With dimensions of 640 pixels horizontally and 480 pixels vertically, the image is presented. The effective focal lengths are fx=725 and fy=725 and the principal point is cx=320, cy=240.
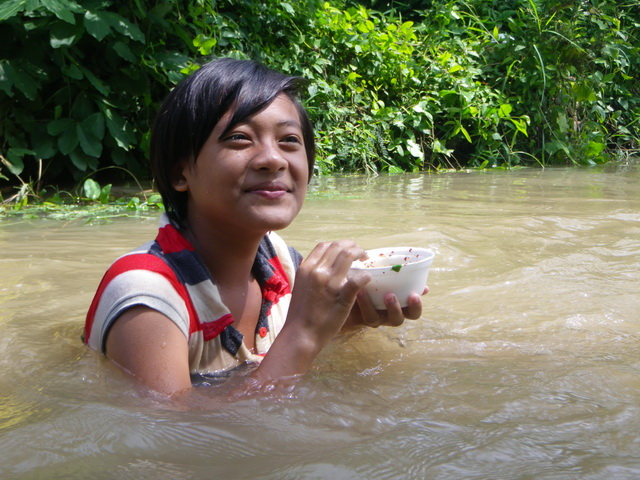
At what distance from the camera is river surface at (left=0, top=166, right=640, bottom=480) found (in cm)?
124

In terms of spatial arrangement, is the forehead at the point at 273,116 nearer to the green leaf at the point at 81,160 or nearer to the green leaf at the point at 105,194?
the green leaf at the point at 105,194

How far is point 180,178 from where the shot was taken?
6.44ft

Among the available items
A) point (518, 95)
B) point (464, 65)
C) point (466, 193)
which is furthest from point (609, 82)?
point (466, 193)

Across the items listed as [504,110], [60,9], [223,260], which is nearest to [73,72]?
[60,9]

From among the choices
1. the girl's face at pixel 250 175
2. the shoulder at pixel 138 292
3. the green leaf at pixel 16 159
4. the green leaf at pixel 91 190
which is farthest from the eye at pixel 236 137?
the green leaf at pixel 16 159

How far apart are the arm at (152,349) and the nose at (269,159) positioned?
0.45m

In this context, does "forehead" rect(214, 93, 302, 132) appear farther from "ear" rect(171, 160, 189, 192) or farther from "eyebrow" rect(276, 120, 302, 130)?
"ear" rect(171, 160, 189, 192)

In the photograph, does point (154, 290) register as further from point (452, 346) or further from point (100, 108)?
point (100, 108)

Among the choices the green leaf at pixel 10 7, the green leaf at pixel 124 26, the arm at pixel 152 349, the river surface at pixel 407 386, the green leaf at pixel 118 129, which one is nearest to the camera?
the river surface at pixel 407 386

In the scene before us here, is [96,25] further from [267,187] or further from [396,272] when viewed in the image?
[396,272]

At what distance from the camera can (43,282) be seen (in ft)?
9.31

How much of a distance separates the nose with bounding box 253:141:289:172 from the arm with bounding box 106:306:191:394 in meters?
0.45

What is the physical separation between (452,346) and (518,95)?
22.2 ft

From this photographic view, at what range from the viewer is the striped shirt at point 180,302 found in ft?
5.52
